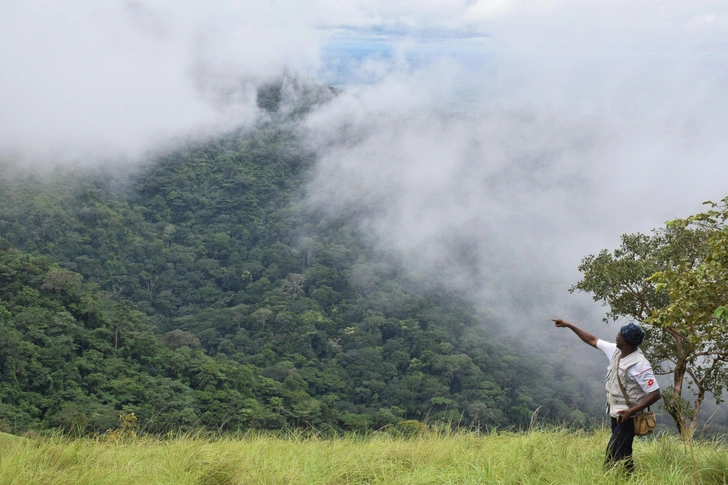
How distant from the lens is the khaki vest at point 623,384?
10.8 ft

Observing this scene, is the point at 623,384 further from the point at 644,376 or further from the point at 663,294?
the point at 663,294

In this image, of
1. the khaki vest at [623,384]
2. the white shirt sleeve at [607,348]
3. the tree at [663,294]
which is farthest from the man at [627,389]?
the tree at [663,294]

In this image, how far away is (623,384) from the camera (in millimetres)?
3350

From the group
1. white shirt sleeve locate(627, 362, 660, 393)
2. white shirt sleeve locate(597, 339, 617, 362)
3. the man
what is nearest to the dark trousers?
the man

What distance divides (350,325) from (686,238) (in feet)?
124

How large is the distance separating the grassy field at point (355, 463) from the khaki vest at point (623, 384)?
1.21 ft

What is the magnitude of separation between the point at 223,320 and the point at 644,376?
129ft

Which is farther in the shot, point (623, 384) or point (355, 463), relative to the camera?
point (355, 463)

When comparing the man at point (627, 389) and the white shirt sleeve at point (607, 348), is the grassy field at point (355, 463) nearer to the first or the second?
the man at point (627, 389)

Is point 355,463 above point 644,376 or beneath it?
beneath

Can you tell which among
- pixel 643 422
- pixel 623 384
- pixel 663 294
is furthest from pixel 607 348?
pixel 663 294

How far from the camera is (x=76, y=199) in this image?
170ft

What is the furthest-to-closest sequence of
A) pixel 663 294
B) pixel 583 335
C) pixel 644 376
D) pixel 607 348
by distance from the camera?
pixel 663 294 → pixel 583 335 → pixel 607 348 → pixel 644 376

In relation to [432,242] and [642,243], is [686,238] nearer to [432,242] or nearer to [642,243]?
[642,243]
